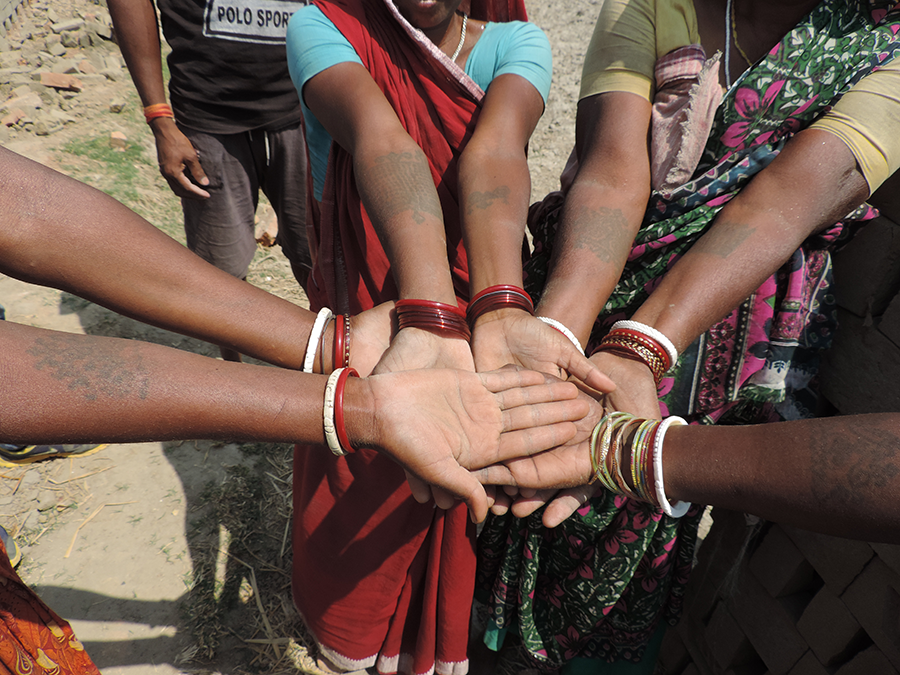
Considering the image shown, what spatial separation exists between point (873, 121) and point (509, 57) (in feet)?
3.77

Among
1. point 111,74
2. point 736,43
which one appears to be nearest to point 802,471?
point 736,43

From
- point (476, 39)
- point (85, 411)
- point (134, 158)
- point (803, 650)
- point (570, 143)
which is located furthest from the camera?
point (570, 143)

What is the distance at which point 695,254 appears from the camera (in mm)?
1699

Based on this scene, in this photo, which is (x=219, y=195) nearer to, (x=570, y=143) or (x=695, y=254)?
(x=695, y=254)

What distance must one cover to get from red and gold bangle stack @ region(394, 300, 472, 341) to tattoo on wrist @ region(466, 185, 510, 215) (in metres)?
0.36

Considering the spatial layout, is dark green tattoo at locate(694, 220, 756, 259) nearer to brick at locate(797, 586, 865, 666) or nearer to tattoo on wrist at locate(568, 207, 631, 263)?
tattoo on wrist at locate(568, 207, 631, 263)

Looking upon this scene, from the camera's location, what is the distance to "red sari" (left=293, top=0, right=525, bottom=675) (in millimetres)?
1991

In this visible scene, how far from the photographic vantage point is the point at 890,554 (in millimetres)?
1590

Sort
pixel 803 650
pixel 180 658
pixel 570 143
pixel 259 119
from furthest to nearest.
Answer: pixel 570 143
pixel 259 119
pixel 180 658
pixel 803 650

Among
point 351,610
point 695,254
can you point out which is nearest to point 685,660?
point 351,610

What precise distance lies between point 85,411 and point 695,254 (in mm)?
1628

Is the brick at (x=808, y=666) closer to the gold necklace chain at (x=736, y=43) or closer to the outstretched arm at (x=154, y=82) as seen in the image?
the gold necklace chain at (x=736, y=43)

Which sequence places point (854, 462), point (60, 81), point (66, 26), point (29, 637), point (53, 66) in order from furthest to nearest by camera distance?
1. point (66, 26)
2. point (53, 66)
3. point (60, 81)
4. point (29, 637)
5. point (854, 462)

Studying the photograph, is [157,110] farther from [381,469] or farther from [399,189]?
[381,469]
